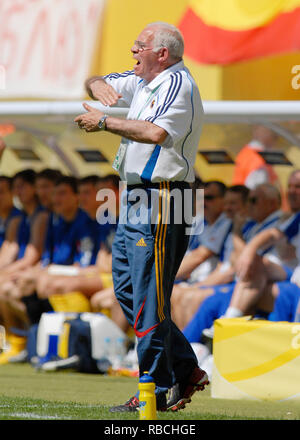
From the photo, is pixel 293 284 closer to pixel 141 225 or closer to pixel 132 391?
pixel 132 391

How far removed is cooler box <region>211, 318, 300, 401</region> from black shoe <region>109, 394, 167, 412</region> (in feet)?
4.27

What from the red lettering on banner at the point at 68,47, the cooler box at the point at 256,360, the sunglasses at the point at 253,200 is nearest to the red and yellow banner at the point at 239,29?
the sunglasses at the point at 253,200

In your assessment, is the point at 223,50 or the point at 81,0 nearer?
the point at 223,50

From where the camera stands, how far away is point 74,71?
576 inches

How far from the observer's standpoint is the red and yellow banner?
10.9 m

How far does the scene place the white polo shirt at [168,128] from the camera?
18.4 feet

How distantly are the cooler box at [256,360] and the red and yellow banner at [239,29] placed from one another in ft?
15.0

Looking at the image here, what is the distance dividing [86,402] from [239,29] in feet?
19.9

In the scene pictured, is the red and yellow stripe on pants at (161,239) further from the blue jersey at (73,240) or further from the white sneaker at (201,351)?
the blue jersey at (73,240)

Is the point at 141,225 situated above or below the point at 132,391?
above

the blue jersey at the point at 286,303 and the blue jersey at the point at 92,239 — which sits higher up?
the blue jersey at the point at 286,303

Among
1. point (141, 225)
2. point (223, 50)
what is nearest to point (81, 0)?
point (223, 50)

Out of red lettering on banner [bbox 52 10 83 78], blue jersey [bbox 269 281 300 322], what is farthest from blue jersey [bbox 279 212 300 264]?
red lettering on banner [bbox 52 10 83 78]
